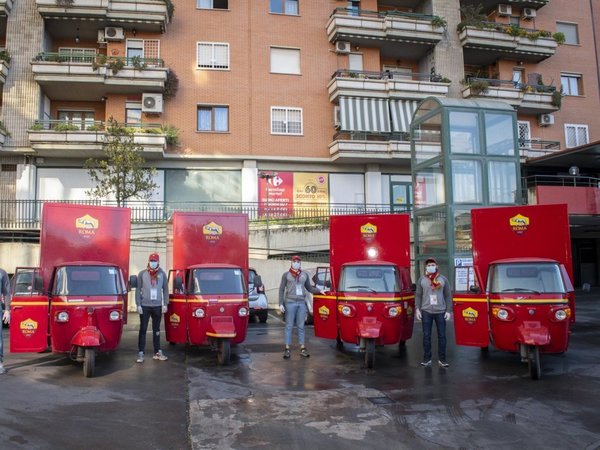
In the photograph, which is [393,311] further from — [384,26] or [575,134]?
[575,134]

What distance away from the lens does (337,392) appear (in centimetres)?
777

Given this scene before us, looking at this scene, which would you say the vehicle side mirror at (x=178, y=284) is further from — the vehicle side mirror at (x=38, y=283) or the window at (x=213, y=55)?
the window at (x=213, y=55)

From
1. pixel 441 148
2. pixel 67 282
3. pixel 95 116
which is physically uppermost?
pixel 95 116

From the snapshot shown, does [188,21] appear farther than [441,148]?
Yes

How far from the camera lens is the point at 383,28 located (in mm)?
26812

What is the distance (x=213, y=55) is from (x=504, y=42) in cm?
1520

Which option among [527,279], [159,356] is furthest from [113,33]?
[527,279]

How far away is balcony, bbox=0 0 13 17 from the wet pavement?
1883cm

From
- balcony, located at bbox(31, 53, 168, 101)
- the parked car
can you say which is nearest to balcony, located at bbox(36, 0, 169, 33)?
balcony, located at bbox(31, 53, 168, 101)

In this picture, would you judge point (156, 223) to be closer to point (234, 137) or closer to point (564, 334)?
point (234, 137)

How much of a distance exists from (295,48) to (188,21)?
534cm

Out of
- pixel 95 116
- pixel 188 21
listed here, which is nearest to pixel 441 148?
pixel 188 21

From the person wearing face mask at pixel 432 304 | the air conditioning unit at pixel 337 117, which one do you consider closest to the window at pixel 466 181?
the person wearing face mask at pixel 432 304

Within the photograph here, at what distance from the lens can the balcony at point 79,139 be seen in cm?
2277
